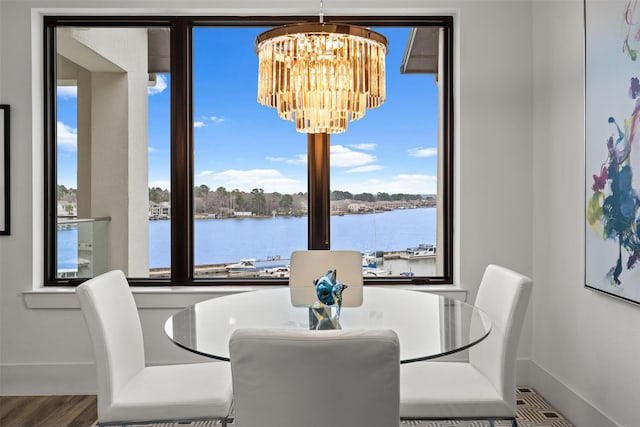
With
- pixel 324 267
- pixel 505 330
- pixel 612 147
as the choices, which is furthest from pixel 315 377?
pixel 612 147

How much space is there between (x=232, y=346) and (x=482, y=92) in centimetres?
268

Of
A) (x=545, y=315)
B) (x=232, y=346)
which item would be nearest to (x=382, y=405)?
(x=232, y=346)

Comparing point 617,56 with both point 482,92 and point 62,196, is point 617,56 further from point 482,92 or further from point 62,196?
point 62,196

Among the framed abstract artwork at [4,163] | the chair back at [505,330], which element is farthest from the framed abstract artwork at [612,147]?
the framed abstract artwork at [4,163]

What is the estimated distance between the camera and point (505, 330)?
203 centimetres

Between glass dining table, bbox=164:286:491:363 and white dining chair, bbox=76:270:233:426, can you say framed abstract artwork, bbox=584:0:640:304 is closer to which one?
glass dining table, bbox=164:286:491:363

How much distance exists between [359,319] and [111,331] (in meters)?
0.97

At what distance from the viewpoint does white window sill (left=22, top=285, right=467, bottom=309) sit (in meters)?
3.27

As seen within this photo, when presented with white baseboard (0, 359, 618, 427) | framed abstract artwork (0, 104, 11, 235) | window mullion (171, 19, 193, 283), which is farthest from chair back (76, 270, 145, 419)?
framed abstract artwork (0, 104, 11, 235)

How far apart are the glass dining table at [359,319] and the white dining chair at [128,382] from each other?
25 cm

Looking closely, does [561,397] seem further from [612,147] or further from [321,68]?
[321,68]

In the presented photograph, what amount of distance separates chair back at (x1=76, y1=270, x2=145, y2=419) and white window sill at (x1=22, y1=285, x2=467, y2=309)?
0.97m

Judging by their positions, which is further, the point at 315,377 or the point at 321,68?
the point at 321,68

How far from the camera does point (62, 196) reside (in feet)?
11.4
